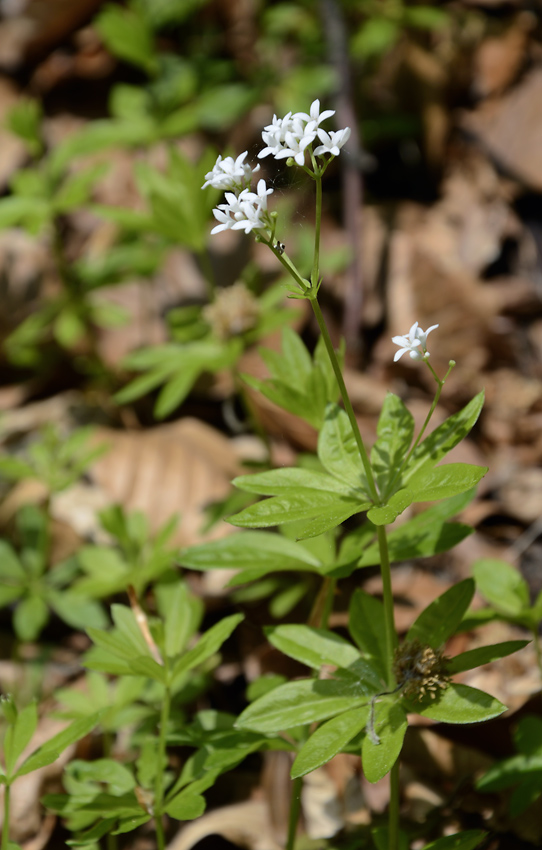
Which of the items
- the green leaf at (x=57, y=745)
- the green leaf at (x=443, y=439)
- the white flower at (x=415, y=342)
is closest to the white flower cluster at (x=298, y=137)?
the white flower at (x=415, y=342)

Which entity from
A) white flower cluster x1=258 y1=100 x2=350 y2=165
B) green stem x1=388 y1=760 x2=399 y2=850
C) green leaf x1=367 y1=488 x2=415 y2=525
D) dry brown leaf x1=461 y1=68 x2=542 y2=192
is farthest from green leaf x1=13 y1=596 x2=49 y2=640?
dry brown leaf x1=461 y1=68 x2=542 y2=192

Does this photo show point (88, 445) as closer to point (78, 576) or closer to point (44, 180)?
point (78, 576)

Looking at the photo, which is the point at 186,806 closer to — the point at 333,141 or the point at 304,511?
the point at 304,511

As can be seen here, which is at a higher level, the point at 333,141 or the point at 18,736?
the point at 333,141

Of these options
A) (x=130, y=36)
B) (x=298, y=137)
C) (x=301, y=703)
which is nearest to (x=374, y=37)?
(x=130, y=36)

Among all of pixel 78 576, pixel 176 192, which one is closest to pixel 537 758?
pixel 78 576

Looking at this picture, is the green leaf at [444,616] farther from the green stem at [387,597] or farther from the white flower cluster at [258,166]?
the white flower cluster at [258,166]
